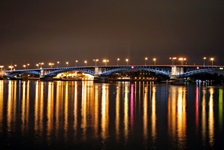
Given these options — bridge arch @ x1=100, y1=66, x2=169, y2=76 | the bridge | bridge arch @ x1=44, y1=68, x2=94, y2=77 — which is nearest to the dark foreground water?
the bridge

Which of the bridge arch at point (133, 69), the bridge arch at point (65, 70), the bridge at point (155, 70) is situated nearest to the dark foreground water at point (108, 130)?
the bridge at point (155, 70)

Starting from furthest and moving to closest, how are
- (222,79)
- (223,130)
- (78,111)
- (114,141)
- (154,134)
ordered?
1. (222,79)
2. (78,111)
3. (223,130)
4. (154,134)
5. (114,141)

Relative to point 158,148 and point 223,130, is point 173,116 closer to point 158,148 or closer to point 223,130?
point 223,130

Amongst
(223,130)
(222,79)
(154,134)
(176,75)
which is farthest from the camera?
(222,79)

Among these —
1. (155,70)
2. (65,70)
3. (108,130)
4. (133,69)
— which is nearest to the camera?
(108,130)

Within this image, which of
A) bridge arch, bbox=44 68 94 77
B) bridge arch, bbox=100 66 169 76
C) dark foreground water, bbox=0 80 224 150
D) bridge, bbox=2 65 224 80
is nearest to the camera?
dark foreground water, bbox=0 80 224 150

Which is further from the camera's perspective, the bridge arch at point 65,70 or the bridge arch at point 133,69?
the bridge arch at point 65,70

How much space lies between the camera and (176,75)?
330ft

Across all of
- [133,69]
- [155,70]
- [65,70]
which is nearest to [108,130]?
[155,70]

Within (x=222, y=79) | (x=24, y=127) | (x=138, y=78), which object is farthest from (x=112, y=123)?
(x=138, y=78)

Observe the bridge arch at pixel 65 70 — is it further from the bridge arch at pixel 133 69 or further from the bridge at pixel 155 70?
the bridge arch at pixel 133 69

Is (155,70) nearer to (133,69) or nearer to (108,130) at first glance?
(133,69)

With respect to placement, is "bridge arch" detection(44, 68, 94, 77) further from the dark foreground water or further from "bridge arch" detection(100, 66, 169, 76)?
the dark foreground water

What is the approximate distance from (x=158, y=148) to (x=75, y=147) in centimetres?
330
